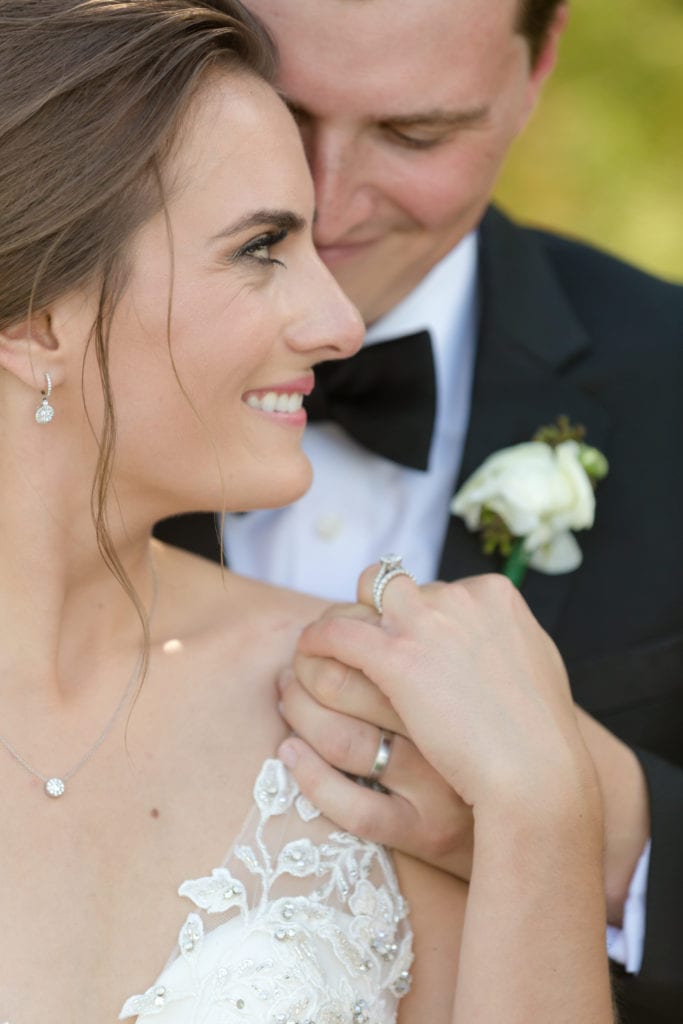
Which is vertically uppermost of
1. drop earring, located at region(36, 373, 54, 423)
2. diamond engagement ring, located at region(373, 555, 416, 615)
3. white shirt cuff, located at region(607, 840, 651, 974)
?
drop earring, located at region(36, 373, 54, 423)

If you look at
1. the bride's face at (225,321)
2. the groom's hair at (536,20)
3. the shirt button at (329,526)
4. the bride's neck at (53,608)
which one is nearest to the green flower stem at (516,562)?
the shirt button at (329,526)

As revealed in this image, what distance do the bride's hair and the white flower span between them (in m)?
1.12

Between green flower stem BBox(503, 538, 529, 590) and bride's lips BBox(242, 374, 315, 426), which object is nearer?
bride's lips BBox(242, 374, 315, 426)

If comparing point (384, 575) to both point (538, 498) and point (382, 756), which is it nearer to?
point (382, 756)

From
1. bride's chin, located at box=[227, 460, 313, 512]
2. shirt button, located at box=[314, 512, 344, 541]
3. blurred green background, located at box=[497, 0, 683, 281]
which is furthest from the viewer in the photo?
blurred green background, located at box=[497, 0, 683, 281]

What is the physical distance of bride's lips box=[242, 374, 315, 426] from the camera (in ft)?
8.62

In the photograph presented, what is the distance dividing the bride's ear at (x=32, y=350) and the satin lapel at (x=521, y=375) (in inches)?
47.8

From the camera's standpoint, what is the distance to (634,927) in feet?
9.55

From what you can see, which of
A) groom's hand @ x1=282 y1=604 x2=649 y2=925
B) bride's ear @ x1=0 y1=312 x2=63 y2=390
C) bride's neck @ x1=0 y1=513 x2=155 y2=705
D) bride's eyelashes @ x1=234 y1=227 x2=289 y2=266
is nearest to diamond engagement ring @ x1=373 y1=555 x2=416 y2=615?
groom's hand @ x1=282 y1=604 x2=649 y2=925

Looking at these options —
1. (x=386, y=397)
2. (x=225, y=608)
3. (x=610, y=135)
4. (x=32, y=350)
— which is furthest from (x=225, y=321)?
(x=610, y=135)

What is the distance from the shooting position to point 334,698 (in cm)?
262

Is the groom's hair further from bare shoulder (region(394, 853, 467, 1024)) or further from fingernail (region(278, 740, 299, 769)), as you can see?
bare shoulder (region(394, 853, 467, 1024))

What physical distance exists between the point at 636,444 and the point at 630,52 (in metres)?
4.53

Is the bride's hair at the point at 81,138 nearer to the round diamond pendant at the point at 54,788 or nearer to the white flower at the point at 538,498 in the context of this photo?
the round diamond pendant at the point at 54,788
